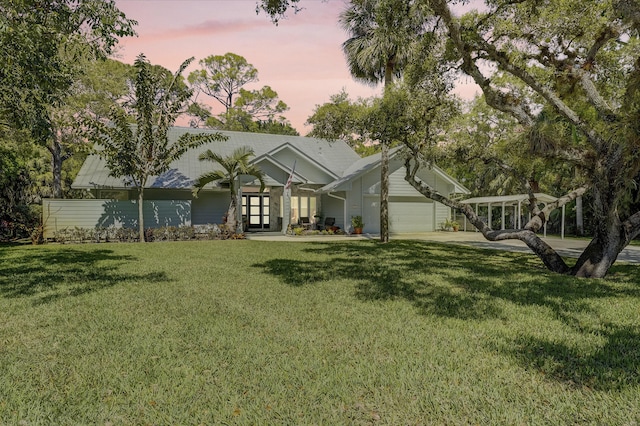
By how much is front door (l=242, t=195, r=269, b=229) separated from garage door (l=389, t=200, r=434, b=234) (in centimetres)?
797

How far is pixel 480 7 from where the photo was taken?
36.9 ft

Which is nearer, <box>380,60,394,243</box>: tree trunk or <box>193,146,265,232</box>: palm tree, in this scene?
<box>380,60,394,243</box>: tree trunk

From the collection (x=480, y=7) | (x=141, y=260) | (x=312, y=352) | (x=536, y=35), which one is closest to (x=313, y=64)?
(x=480, y=7)

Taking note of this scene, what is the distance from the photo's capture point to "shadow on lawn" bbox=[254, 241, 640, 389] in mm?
4234

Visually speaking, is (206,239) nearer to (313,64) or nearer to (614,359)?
(313,64)

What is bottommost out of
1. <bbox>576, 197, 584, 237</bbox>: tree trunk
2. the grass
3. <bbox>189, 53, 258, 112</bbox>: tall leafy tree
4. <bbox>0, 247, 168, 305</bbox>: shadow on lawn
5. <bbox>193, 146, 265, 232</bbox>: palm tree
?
the grass

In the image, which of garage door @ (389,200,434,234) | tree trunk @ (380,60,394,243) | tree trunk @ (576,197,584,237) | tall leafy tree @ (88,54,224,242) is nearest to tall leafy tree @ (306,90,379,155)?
tree trunk @ (380,60,394,243)

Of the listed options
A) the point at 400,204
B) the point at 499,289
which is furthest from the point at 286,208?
the point at 499,289

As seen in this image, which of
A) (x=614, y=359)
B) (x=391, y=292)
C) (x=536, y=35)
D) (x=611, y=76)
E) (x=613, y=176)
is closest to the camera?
(x=614, y=359)

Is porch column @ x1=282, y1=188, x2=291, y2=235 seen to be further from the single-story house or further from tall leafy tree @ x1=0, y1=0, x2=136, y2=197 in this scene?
tall leafy tree @ x1=0, y1=0, x2=136, y2=197

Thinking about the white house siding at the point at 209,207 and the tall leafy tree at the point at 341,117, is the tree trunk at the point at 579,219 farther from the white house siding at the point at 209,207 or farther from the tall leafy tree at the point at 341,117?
the white house siding at the point at 209,207

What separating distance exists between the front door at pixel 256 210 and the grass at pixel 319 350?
50.7 ft

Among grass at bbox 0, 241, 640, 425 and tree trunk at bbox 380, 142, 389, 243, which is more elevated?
tree trunk at bbox 380, 142, 389, 243

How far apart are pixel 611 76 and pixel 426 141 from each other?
602 centimetres
